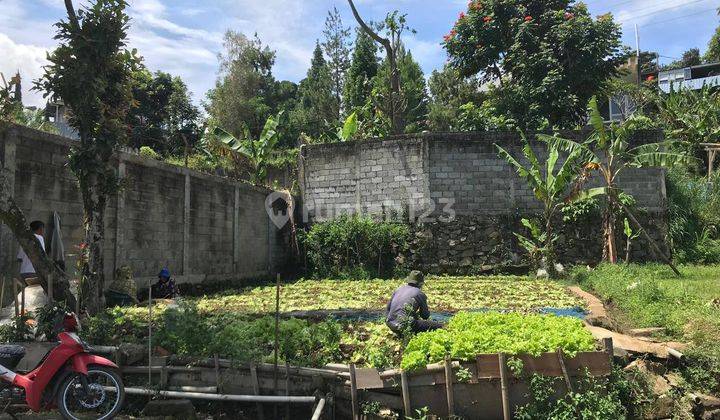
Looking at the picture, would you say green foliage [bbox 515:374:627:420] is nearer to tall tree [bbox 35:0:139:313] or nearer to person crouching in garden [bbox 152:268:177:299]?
tall tree [bbox 35:0:139:313]

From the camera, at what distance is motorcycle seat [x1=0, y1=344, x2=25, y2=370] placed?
514 centimetres

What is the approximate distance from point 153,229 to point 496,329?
884cm

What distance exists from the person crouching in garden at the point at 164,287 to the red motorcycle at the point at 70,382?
20.4 ft

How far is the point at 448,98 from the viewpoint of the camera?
106 feet

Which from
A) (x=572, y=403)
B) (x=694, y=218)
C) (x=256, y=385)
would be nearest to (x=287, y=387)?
(x=256, y=385)

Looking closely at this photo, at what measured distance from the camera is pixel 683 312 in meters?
7.20

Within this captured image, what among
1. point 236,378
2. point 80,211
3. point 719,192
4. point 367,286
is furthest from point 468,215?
point 236,378

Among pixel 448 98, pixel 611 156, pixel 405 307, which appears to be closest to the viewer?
pixel 405 307

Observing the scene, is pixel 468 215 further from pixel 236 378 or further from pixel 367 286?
pixel 236 378

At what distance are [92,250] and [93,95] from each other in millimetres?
2200

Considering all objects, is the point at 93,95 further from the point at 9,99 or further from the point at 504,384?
the point at 504,384

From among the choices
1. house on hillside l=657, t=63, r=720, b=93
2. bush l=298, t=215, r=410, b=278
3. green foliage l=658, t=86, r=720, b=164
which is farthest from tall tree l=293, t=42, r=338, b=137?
house on hillside l=657, t=63, r=720, b=93

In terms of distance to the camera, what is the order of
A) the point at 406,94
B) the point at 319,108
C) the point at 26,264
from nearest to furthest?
the point at 26,264
the point at 406,94
the point at 319,108

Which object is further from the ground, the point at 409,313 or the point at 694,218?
the point at 694,218
